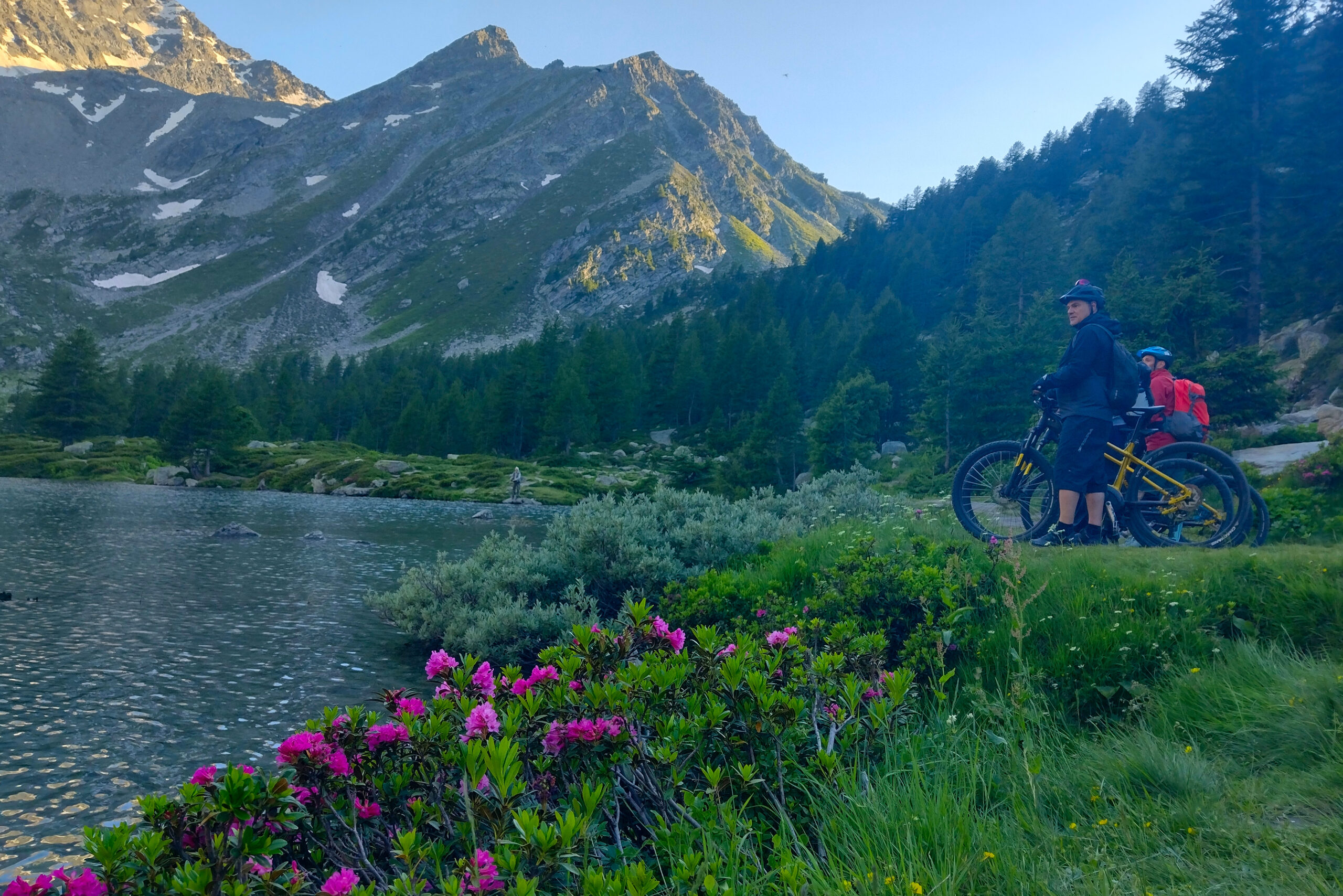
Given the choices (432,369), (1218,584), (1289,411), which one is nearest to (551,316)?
(432,369)

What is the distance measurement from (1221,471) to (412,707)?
9.88 metres

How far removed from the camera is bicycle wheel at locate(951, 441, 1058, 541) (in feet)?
31.0

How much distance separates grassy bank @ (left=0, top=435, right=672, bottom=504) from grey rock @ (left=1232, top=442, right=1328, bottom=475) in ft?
138

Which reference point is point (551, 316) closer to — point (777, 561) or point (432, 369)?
point (432, 369)

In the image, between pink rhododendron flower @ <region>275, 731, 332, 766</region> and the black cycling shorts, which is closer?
pink rhododendron flower @ <region>275, 731, 332, 766</region>

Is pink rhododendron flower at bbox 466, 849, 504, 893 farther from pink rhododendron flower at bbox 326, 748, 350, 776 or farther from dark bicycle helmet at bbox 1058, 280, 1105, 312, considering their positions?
dark bicycle helmet at bbox 1058, 280, 1105, 312

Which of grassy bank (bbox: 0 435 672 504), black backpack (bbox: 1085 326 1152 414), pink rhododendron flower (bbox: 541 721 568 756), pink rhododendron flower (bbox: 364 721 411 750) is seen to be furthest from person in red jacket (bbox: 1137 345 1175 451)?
grassy bank (bbox: 0 435 672 504)

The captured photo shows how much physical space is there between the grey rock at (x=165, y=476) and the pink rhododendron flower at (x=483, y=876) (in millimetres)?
75551

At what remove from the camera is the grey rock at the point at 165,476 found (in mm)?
63031

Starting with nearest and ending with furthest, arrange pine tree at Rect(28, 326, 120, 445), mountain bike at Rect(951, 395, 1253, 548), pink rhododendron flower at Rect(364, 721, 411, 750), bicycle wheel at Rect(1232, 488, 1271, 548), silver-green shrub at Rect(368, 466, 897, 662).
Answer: pink rhododendron flower at Rect(364, 721, 411, 750) < bicycle wheel at Rect(1232, 488, 1271, 548) < mountain bike at Rect(951, 395, 1253, 548) < silver-green shrub at Rect(368, 466, 897, 662) < pine tree at Rect(28, 326, 120, 445)

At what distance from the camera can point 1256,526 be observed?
8320mm

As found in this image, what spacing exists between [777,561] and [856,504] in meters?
4.53

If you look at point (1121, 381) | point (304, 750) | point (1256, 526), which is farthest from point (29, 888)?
point (1256, 526)

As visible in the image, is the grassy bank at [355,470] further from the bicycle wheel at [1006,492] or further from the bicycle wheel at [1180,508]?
the bicycle wheel at [1180,508]
